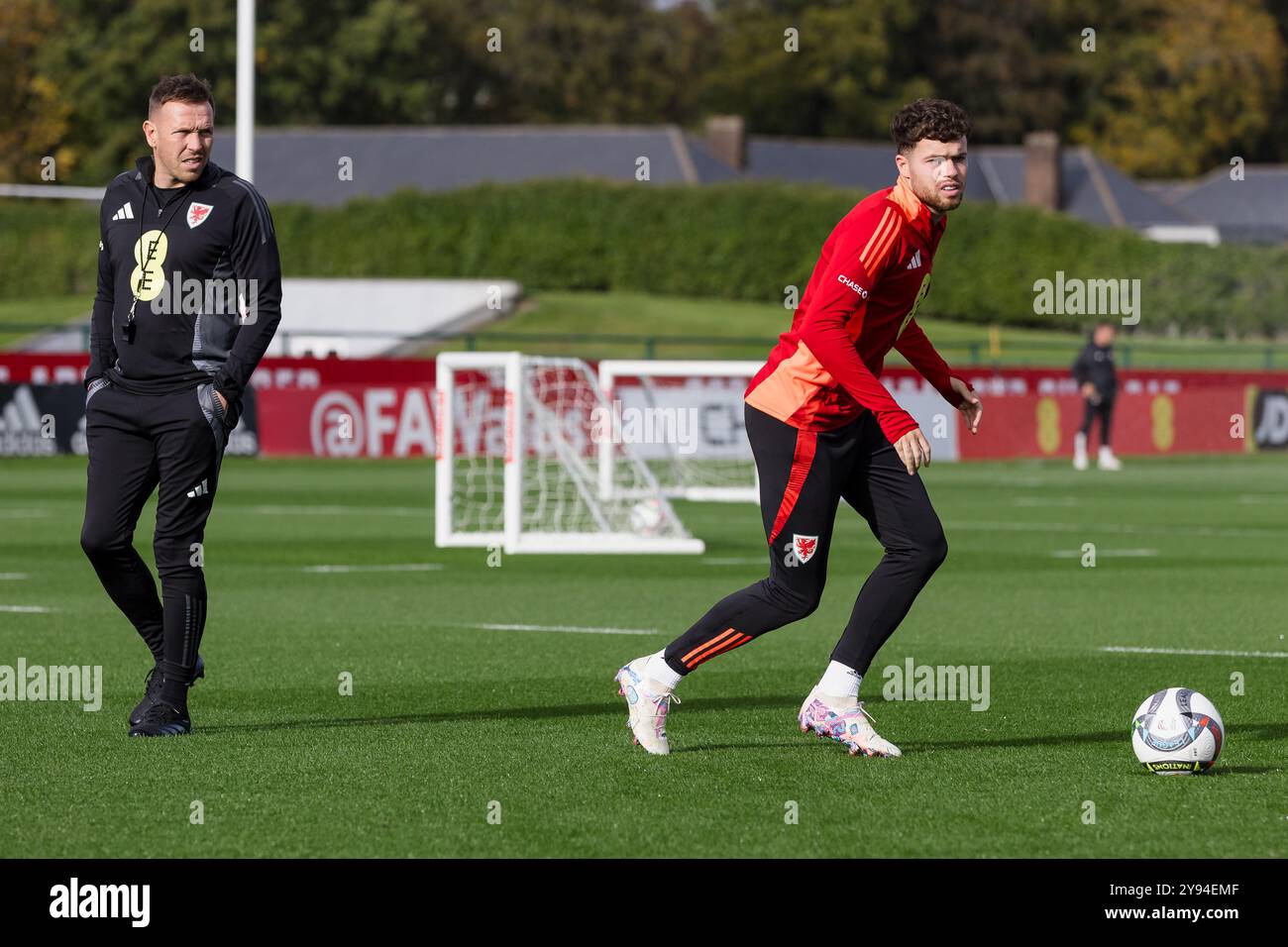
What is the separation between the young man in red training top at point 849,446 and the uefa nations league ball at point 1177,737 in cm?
84

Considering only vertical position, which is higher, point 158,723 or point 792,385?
point 792,385

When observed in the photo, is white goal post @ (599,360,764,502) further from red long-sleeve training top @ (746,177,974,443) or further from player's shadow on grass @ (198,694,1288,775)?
red long-sleeve training top @ (746,177,974,443)

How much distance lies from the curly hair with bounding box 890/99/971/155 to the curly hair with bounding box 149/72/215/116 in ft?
7.48

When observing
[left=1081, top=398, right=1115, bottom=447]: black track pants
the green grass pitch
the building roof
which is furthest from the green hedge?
the green grass pitch

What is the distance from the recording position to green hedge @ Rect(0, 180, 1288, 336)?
57062 mm

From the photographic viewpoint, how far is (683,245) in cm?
5766

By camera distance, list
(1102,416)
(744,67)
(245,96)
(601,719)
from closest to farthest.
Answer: (601,719), (245,96), (1102,416), (744,67)

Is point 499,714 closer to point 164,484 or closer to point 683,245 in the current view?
point 164,484

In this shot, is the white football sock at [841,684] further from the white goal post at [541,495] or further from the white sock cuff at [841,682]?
the white goal post at [541,495]

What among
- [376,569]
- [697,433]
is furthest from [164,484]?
[697,433]

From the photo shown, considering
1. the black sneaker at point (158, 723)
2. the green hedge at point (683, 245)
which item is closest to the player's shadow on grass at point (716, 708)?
the black sneaker at point (158, 723)

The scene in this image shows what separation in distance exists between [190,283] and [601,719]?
2.23 meters

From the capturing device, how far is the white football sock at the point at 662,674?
7398 millimetres
